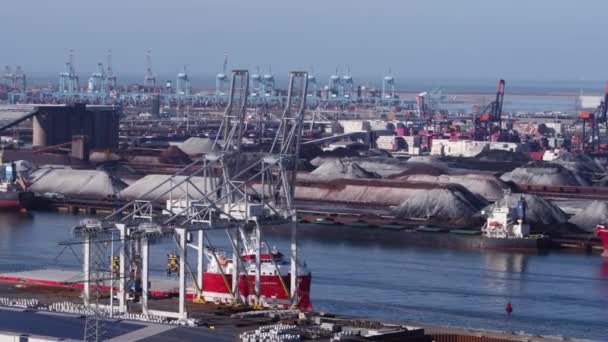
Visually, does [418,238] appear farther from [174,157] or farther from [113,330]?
[174,157]

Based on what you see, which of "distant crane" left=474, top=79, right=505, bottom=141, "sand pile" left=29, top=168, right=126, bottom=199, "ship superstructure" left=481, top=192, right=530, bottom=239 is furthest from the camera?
"distant crane" left=474, top=79, right=505, bottom=141

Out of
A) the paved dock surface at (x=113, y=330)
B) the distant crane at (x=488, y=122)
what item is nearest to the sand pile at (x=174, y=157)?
the distant crane at (x=488, y=122)

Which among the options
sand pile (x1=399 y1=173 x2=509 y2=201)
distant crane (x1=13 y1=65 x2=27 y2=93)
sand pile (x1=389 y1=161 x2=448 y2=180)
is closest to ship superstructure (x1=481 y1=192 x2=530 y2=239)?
sand pile (x1=399 y1=173 x2=509 y2=201)

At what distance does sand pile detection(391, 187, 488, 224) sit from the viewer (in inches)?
1027

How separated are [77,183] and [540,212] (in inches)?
382

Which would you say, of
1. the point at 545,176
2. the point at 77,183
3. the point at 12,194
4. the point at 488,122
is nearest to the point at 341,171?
the point at 545,176

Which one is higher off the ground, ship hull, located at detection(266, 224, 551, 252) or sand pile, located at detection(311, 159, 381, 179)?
sand pile, located at detection(311, 159, 381, 179)

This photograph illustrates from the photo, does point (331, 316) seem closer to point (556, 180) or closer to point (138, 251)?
point (138, 251)

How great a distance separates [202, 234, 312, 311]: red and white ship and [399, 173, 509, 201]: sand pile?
14.8m

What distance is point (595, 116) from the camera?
45.3m

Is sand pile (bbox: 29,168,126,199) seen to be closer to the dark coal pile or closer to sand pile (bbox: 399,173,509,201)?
sand pile (bbox: 399,173,509,201)

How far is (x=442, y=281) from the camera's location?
1861 cm

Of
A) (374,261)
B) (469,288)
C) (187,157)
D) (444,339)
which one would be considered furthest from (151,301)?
(187,157)

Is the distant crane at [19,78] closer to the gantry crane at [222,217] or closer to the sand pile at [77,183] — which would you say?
the sand pile at [77,183]
